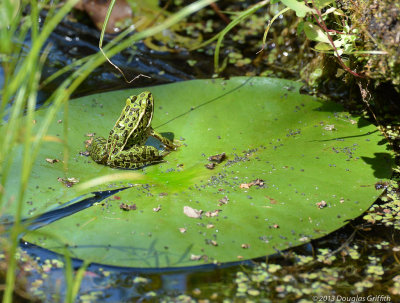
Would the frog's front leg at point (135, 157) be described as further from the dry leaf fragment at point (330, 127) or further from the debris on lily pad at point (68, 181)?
the dry leaf fragment at point (330, 127)

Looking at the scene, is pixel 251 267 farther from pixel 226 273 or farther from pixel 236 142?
pixel 236 142

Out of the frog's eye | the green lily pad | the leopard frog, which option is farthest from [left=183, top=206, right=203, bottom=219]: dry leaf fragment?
the frog's eye

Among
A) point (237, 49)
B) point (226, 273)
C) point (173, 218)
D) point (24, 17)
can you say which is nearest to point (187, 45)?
point (237, 49)

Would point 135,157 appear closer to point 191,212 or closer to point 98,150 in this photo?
point 98,150

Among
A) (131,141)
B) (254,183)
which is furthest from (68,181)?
(254,183)

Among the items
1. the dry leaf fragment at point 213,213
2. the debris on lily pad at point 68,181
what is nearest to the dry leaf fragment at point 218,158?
the dry leaf fragment at point 213,213

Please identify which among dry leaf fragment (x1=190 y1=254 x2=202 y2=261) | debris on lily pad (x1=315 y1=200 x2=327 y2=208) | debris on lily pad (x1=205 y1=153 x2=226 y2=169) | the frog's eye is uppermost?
the frog's eye

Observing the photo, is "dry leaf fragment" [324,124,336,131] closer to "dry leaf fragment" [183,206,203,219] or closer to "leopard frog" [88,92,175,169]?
"leopard frog" [88,92,175,169]
